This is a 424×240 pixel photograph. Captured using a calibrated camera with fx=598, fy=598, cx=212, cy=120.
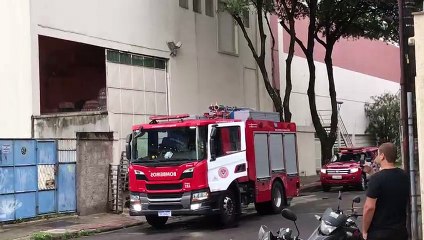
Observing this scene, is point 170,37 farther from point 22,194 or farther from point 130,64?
point 22,194

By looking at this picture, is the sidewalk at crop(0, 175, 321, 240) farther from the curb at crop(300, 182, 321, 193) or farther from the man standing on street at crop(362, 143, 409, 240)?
the curb at crop(300, 182, 321, 193)

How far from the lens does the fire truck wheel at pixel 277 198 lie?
55.4 ft

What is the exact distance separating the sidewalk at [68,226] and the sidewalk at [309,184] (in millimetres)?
10311

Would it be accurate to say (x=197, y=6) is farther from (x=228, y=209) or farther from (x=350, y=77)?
(x=350, y=77)

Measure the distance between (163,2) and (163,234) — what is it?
1372 cm

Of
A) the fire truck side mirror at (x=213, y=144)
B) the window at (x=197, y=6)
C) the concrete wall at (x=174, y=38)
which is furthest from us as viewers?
the window at (x=197, y=6)

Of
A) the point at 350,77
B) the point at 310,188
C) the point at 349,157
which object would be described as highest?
the point at 350,77

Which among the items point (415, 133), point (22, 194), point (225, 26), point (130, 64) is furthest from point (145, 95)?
point (415, 133)

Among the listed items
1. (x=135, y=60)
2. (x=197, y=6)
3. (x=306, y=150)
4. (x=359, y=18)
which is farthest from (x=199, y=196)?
(x=306, y=150)

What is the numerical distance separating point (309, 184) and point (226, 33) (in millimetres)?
8390

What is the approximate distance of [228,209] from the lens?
14414 mm

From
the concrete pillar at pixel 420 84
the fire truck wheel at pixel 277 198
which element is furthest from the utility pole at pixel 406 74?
the fire truck wheel at pixel 277 198

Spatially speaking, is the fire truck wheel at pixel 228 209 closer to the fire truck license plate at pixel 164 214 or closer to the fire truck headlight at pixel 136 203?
the fire truck license plate at pixel 164 214

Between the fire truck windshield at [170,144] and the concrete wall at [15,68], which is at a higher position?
the concrete wall at [15,68]
